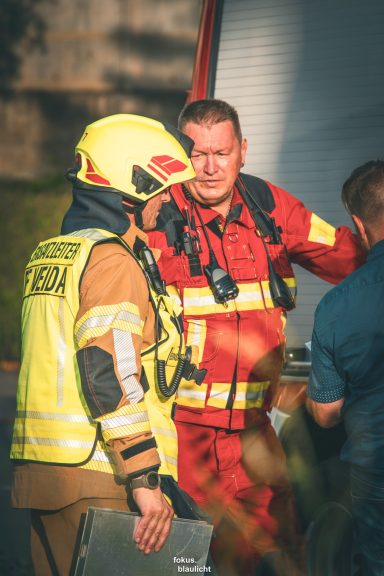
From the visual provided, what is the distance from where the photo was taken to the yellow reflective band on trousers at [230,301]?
11.7 feet

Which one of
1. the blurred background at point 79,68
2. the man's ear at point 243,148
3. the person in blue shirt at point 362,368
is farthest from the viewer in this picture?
the blurred background at point 79,68

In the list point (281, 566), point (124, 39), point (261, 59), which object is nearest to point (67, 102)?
point (124, 39)

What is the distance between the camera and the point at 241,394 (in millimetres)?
3586

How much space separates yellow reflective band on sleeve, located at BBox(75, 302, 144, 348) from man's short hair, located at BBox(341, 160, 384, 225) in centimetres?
78

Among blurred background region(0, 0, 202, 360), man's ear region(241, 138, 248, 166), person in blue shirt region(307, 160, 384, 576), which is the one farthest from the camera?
blurred background region(0, 0, 202, 360)

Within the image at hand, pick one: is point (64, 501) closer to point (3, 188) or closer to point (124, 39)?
point (3, 188)

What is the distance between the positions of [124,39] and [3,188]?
12.2 feet

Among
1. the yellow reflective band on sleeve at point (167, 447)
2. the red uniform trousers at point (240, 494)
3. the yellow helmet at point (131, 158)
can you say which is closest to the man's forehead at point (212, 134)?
the yellow helmet at point (131, 158)

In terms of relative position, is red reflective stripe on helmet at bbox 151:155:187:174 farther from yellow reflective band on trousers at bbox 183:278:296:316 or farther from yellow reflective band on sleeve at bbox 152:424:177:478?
yellow reflective band on sleeve at bbox 152:424:177:478

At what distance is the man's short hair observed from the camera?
9.52ft

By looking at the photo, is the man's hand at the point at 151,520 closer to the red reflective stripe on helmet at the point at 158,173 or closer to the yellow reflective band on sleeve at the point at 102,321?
the yellow reflective band on sleeve at the point at 102,321

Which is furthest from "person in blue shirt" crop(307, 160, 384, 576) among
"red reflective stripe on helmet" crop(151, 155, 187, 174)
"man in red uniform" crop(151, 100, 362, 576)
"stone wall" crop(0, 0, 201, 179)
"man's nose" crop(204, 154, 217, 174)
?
"stone wall" crop(0, 0, 201, 179)

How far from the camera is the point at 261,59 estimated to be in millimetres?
4074

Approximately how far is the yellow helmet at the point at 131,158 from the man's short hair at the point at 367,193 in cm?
52
